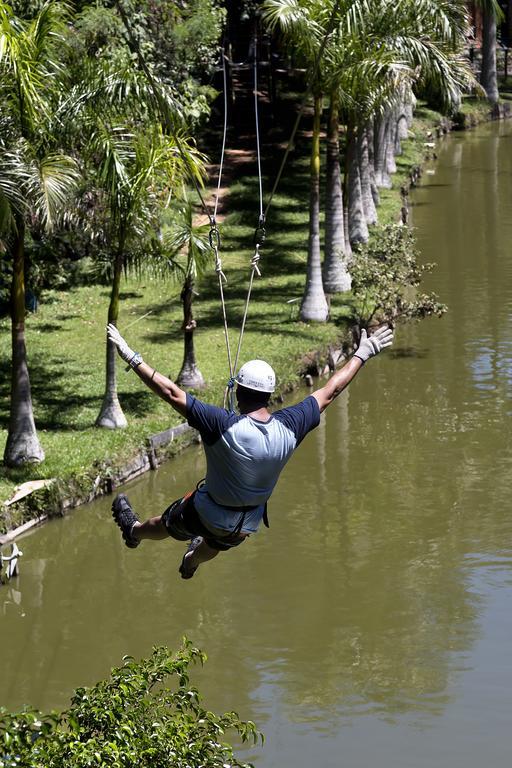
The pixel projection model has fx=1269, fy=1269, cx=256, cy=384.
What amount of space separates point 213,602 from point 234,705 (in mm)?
2339

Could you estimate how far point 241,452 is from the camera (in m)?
9.08

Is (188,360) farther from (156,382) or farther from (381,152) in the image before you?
(381,152)

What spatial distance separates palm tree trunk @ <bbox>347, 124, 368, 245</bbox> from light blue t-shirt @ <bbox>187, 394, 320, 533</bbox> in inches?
908

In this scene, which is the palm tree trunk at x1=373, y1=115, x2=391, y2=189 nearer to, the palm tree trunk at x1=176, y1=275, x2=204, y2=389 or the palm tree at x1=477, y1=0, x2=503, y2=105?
the palm tree trunk at x1=176, y1=275, x2=204, y2=389

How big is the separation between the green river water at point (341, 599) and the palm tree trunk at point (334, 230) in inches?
229

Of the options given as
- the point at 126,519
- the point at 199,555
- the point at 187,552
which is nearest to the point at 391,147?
the point at 126,519

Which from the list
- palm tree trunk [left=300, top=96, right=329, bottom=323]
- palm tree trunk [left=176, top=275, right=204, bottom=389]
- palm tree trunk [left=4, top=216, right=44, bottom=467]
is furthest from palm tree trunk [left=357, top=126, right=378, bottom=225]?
palm tree trunk [left=4, top=216, right=44, bottom=467]

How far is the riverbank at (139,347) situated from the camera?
19.2 m

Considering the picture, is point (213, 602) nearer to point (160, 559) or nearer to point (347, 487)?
point (160, 559)

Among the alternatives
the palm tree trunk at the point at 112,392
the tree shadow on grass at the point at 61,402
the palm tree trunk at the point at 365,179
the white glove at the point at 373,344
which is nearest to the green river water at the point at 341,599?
the palm tree trunk at the point at 112,392

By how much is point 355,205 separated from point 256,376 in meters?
24.4

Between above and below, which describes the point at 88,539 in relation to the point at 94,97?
below

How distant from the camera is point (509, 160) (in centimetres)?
4831

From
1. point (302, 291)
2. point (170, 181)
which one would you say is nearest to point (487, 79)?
point (302, 291)
